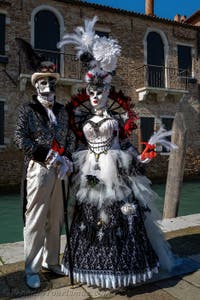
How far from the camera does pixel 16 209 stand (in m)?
8.59

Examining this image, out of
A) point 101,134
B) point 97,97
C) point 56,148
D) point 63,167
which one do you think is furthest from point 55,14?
point 63,167

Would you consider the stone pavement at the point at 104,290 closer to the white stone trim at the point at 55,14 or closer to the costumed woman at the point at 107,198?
the costumed woman at the point at 107,198

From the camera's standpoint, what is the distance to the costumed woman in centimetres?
262

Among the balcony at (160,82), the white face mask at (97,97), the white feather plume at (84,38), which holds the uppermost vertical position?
the balcony at (160,82)

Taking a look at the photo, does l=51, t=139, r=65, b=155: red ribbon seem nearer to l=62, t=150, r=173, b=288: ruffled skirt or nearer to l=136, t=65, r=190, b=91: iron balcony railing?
l=62, t=150, r=173, b=288: ruffled skirt

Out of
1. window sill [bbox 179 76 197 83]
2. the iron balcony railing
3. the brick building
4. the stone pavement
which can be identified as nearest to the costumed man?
the stone pavement

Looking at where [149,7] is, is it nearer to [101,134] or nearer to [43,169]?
[101,134]

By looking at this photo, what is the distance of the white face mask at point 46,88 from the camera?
283 cm

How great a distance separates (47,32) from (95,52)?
10.9 m

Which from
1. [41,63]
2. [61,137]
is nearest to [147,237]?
[61,137]

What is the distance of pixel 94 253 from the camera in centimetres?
266

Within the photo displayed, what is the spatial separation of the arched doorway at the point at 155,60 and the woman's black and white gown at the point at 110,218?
12.9 m

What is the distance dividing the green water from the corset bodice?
1599mm

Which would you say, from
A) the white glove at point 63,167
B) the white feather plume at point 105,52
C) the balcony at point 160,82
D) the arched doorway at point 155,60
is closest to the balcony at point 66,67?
the balcony at point 160,82
